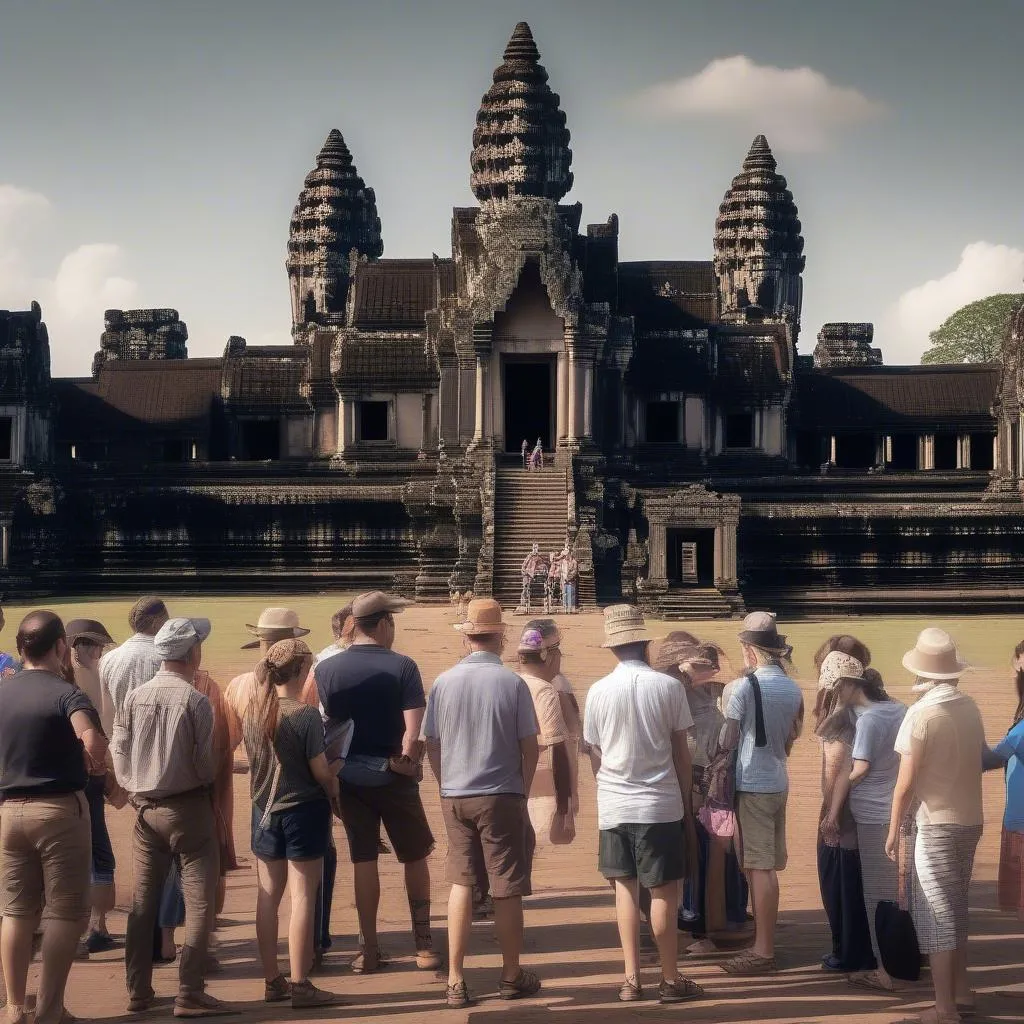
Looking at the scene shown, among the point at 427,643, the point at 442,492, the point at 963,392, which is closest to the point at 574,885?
the point at 427,643

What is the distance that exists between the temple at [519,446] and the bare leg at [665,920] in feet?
67.9

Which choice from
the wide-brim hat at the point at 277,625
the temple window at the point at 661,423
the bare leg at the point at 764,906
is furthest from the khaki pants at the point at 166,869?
the temple window at the point at 661,423

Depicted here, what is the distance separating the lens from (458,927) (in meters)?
7.48

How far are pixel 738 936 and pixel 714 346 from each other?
31.1m

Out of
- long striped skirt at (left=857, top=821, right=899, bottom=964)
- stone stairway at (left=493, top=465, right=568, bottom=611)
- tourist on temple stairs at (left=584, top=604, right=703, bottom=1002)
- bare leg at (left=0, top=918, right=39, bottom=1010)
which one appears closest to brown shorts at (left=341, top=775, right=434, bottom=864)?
tourist on temple stairs at (left=584, top=604, right=703, bottom=1002)

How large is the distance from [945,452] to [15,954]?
37935 mm

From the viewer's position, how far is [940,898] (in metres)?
7.26

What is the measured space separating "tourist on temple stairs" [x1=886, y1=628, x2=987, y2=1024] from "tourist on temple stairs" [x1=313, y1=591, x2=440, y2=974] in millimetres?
2269

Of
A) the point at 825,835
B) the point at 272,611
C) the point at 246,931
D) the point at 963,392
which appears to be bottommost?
the point at 246,931

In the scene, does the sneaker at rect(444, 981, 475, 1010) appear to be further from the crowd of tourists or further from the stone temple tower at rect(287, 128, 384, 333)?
the stone temple tower at rect(287, 128, 384, 333)

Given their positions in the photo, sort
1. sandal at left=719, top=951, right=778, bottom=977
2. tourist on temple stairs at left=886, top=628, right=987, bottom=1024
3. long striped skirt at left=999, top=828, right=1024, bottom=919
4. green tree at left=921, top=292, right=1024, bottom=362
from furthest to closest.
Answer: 1. green tree at left=921, top=292, right=1024, bottom=362
2. sandal at left=719, top=951, right=778, bottom=977
3. long striped skirt at left=999, top=828, right=1024, bottom=919
4. tourist on temple stairs at left=886, top=628, right=987, bottom=1024

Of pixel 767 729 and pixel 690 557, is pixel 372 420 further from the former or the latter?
pixel 767 729

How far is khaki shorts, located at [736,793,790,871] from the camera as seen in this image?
26.0 feet

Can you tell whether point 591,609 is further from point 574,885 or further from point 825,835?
point 825,835
